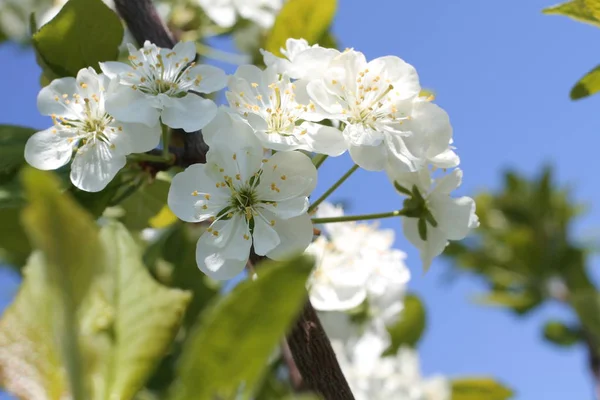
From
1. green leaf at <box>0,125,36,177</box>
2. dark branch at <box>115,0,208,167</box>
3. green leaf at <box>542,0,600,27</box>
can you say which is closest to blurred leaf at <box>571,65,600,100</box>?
green leaf at <box>542,0,600,27</box>

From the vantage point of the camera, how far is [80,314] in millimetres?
366

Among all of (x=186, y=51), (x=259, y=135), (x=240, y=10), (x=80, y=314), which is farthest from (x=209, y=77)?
(x=240, y=10)

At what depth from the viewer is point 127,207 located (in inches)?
41.7

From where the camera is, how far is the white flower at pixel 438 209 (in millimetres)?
868

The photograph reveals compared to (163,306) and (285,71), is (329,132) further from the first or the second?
(163,306)

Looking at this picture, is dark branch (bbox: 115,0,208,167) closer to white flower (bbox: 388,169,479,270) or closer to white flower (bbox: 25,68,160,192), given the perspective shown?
white flower (bbox: 25,68,160,192)

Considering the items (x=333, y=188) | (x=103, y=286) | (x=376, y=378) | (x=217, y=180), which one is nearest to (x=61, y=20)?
(x=217, y=180)

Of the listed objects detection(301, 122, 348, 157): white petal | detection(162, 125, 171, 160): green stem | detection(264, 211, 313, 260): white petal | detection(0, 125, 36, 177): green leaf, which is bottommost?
detection(0, 125, 36, 177): green leaf

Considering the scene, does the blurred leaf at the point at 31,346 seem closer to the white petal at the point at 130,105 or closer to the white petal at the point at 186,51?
the white petal at the point at 130,105

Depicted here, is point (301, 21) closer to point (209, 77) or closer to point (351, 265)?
point (209, 77)

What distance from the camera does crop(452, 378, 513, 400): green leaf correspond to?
1.41 metres

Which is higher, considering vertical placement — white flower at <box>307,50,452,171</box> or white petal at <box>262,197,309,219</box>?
white flower at <box>307,50,452,171</box>

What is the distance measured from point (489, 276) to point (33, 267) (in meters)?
4.44

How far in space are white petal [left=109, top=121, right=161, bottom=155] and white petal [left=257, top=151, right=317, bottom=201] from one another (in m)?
0.14
